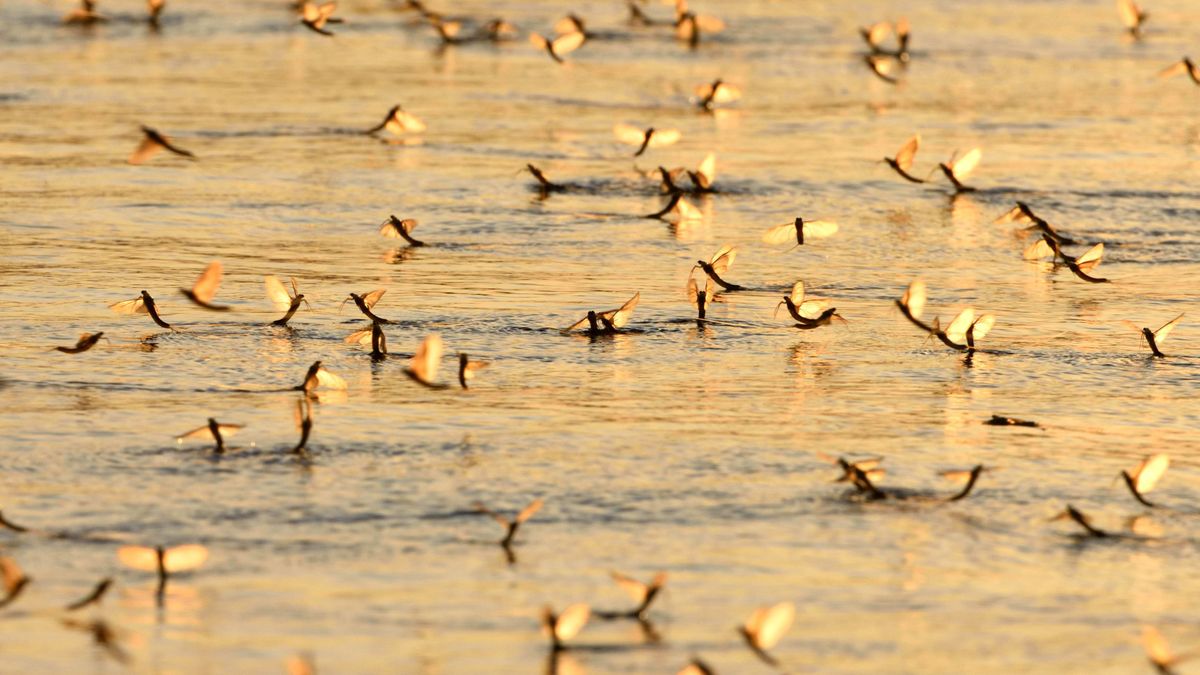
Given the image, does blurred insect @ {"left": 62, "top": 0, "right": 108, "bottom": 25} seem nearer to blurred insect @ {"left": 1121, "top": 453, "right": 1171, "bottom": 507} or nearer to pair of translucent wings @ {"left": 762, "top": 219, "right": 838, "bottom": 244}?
pair of translucent wings @ {"left": 762, "top": 219, "right": 838, "bottom": 244}

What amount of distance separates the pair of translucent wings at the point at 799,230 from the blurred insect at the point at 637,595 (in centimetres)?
274

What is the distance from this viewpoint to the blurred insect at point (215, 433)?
448 cm

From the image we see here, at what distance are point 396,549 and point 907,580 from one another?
0.97 meters

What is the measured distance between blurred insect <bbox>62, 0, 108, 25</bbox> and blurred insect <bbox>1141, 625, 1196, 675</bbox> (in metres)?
10.4

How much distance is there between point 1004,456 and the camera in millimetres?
4598

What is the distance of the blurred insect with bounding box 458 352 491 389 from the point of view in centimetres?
504

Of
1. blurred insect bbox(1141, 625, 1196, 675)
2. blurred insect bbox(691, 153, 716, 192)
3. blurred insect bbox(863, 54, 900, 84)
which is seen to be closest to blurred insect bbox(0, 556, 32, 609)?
blurred insect bbox(1141, 625, 1196, 675)

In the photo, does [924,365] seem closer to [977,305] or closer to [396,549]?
[977,305]

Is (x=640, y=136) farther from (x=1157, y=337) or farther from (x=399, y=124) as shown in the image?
(x=1157, y=337)

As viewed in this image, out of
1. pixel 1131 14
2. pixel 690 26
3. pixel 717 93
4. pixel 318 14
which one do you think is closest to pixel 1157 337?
pixel 717 93

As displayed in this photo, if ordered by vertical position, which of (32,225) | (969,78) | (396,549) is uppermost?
(969,78)

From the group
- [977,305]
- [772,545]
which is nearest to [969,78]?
[977,305]

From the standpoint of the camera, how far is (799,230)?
248 inches

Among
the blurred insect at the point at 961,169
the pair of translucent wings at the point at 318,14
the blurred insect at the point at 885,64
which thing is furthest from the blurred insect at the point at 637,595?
the blurred insect at the point at 885,64
